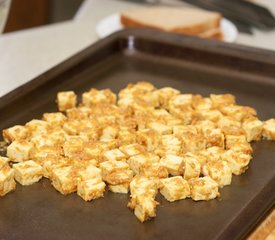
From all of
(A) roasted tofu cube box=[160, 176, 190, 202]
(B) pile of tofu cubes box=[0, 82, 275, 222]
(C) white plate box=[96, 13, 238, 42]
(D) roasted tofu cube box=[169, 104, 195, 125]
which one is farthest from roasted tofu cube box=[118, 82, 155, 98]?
(C) white plate box=[96, 13, 238, 42]

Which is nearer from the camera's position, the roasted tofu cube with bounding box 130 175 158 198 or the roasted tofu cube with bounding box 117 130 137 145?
the roasted tofu cube with bounding box 130 175 158 198

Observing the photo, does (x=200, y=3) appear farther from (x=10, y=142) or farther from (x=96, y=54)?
(x=10, y=142)

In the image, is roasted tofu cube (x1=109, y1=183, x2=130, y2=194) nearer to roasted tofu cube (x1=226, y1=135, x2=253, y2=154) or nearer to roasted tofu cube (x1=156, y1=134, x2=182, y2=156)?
roasted tofu cube (x1=156, y1=134, x2=182, y2=156)

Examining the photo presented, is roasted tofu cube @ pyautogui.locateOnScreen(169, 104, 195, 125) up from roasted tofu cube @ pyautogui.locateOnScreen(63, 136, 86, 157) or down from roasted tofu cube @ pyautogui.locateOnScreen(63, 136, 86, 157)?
up

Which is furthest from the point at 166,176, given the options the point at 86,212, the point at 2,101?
the point at 2,101

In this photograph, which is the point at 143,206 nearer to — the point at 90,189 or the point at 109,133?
the point at 90,189
